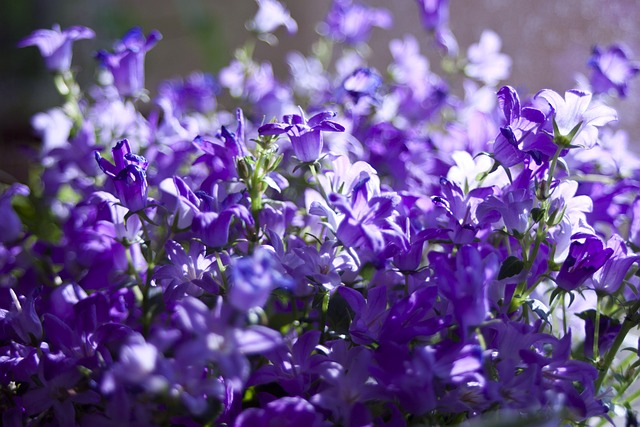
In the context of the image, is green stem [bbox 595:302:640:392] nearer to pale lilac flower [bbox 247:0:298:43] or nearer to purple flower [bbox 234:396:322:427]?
purple flower [bbox 234:396:322:427]

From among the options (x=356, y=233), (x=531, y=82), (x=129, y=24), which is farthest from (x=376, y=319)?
(x=129, y=24)

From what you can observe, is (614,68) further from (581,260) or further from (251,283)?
(251,283)

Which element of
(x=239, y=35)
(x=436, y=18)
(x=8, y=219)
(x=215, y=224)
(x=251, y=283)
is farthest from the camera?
(x=239, y=35)

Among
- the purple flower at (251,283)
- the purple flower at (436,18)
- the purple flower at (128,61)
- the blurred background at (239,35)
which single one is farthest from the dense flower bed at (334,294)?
the blurred background at (239,35)

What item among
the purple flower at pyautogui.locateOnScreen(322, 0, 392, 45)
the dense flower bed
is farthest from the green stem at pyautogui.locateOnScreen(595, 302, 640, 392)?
the purple flower at pyautogui.locateOnScreen(322, 0, 392, 45)

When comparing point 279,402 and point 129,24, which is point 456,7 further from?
point 129,24

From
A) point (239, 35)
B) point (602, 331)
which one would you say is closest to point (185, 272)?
point (602, 331)

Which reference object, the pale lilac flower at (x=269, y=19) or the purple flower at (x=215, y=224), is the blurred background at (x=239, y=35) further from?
the purple flower at (x=215, y=224)
